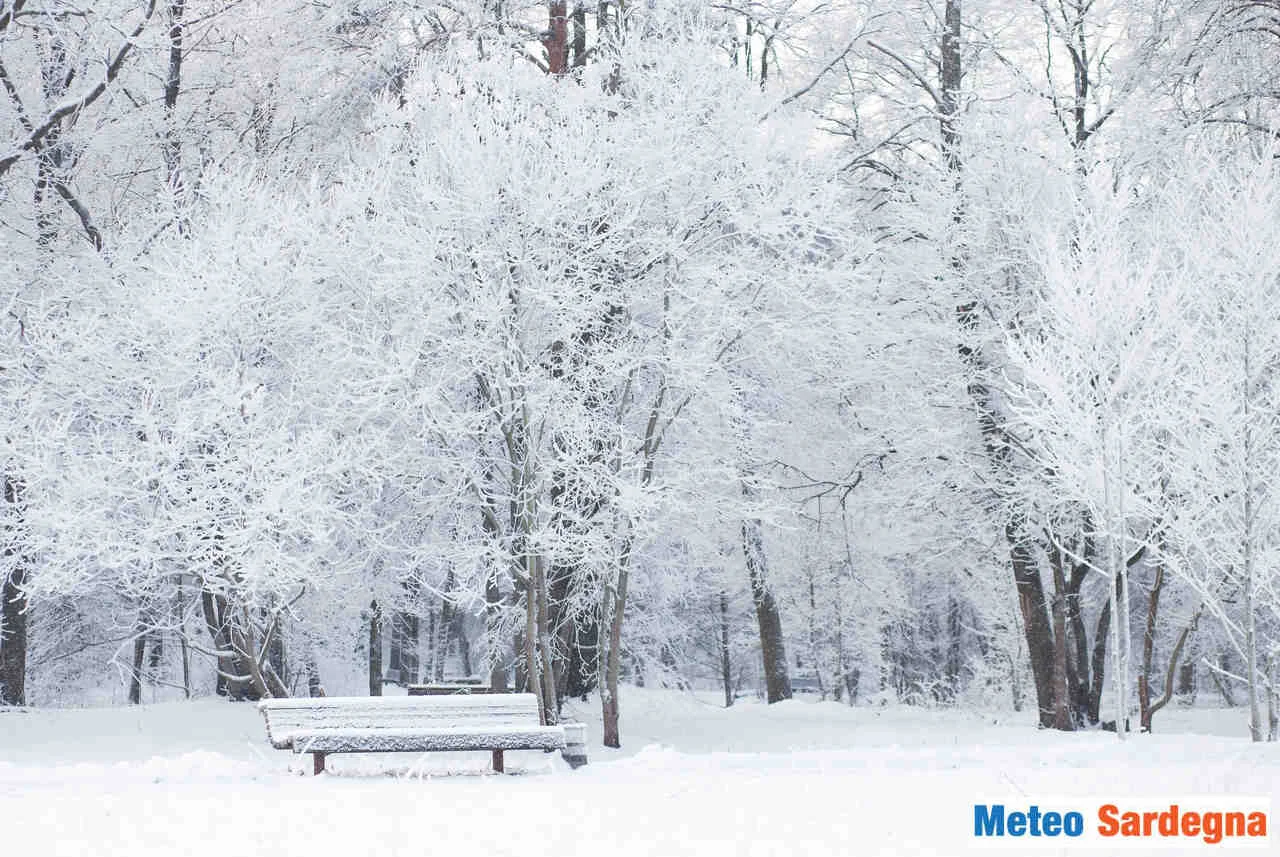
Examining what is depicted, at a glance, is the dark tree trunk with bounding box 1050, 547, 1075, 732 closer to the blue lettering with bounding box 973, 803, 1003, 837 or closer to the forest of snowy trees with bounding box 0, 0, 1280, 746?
the forest of snowy trees with bounding box 0, 0, 1280, 746

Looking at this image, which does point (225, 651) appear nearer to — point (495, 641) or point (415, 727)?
point (495, 641)

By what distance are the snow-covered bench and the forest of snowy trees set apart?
6.82 feet

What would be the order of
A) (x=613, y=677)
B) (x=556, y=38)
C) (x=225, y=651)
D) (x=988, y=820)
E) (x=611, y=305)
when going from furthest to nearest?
(x=556, y=38) < (x=613, y=677) < (x=225, y=651) < (x=611, y=305) < (x=988, y=820)

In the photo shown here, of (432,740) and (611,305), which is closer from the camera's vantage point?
(432,740)

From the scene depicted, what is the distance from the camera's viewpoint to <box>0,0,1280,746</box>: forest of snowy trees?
444 inches

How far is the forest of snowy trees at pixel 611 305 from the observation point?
11.3 m

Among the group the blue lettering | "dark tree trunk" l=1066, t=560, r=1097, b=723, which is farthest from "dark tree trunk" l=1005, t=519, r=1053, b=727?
the blue lettering

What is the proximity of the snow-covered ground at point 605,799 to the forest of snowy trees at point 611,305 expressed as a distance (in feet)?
7.07

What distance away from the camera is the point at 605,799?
6.95 metres

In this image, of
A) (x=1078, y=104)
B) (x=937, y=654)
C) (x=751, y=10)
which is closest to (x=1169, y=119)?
(x=1078, y=104)

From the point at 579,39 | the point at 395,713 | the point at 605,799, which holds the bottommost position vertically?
the point at 605,799

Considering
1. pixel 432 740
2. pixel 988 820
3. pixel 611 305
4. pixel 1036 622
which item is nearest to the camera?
pixel 988 820

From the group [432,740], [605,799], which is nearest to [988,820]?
[605,799]

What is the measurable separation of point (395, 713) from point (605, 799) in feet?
8.72
